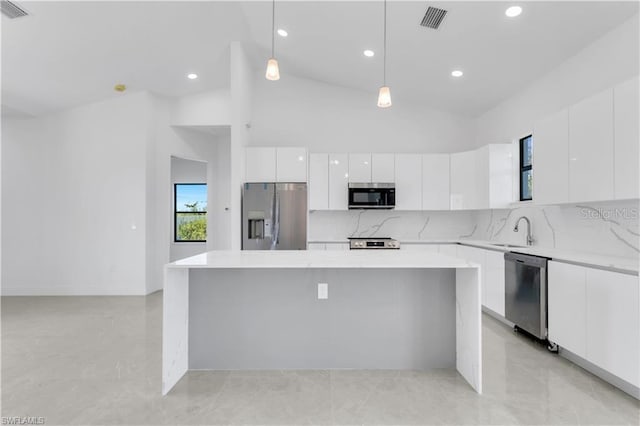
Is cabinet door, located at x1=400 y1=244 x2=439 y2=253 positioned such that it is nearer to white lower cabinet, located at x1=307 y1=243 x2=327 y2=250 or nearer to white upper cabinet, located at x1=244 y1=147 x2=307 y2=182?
white lower cabinet, located at x1=307 y1=243 x2=327 y2=250

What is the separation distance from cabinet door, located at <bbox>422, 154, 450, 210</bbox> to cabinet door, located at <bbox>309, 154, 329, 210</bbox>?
1.44 metres

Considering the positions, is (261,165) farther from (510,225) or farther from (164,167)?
(510,225)

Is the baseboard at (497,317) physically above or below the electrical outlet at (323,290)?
below

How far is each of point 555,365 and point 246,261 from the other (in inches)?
98.7

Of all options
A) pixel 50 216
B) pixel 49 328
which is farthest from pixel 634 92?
pixel 50 216

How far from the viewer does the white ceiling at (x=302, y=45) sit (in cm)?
298

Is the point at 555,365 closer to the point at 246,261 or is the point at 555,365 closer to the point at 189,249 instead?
the point at 246,261

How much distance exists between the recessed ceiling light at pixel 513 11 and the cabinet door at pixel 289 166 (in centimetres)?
276

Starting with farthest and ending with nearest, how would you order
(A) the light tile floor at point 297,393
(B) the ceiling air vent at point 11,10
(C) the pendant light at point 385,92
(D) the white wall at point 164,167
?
1. (D) the white wall at point 164,167
2. (B) the ceiling air vent at point 11,10
3. (C) the pendant light at point 385,92
4. (A) the light tile floor at point 297,393

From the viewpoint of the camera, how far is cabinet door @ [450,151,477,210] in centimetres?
459

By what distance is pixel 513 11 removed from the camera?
2773 mm

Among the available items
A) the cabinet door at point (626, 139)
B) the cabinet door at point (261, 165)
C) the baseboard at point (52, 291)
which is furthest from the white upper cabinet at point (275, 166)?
the cabinet door at point (626, 139)

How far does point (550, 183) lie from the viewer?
299 cm

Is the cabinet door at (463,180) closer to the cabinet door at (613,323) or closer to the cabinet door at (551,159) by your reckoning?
the cabinet door at (551,159)
